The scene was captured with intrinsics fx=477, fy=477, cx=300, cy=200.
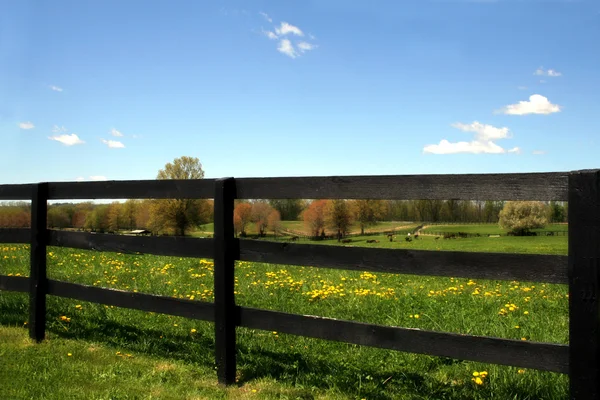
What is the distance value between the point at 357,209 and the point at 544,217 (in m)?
17.4

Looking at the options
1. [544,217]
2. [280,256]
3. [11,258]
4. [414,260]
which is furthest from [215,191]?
[544,217]

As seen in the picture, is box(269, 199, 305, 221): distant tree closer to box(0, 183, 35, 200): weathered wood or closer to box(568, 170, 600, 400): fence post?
box(0, 183, 35, 200): weathered wood

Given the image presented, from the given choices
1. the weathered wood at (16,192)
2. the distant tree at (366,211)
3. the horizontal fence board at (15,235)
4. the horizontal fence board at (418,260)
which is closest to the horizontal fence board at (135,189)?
the weathered wood at (16,192)

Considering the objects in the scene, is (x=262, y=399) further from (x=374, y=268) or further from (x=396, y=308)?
(x=396, y=308)

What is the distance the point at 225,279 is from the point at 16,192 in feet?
11.8

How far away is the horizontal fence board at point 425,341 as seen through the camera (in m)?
3.32

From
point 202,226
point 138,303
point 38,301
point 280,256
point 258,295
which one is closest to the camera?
point 280,256

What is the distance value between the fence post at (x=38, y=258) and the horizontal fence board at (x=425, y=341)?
10.1ft

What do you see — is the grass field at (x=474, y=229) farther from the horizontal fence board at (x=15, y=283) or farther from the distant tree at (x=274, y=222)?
the horizontal fence board at (x=15, y=283)

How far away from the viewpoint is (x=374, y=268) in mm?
3854

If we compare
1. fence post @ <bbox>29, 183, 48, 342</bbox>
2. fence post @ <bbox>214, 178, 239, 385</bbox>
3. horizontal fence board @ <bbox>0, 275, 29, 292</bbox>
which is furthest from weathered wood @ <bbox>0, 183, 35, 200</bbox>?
fence post @ <bbox>214, 178, 239, 385</bbox>

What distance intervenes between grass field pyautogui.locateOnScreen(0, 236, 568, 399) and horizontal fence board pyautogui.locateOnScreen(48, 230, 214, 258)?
1.12m

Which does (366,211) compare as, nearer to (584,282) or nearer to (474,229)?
(474,229)

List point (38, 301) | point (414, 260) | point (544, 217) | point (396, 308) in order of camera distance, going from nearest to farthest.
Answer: point (414, 260)
point (38, 301)
point (396, 308)
point (544, 217)
